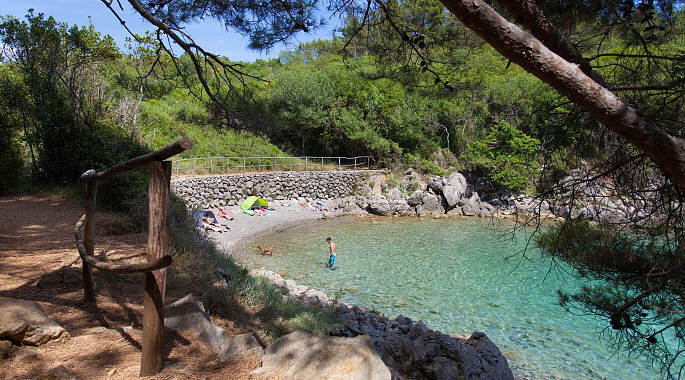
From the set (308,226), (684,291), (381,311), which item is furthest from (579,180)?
(308,226)

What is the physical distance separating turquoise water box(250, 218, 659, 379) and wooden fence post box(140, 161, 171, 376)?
3.65 metres

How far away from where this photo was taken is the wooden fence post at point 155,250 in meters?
2.11

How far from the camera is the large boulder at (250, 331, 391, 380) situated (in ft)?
7.57

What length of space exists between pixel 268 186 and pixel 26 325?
16.5m

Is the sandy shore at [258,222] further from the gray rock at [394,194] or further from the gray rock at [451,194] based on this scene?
the gray rock at [451,194]

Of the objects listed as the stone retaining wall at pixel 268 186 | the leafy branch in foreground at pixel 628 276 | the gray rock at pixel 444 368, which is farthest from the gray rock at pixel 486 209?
the leafy branch in foreground at pixel 628 276

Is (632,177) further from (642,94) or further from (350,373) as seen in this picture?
(350,373)

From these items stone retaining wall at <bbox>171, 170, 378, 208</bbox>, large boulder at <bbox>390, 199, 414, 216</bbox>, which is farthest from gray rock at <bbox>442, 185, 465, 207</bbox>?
stone retaining wall at <bbox>171, 170, 378, 208</bbox>

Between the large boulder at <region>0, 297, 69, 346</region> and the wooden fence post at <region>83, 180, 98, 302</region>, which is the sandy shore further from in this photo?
the large boulder at <region>0, 297, 69, 346</region>

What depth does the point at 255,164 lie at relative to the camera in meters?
20.5

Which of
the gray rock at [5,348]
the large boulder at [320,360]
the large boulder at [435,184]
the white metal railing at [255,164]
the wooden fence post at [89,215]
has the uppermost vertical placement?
the white metal railing at [255,164]

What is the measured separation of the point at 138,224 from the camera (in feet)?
22.0

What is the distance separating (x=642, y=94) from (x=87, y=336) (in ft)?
15.0

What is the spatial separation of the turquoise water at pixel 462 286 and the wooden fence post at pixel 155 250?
12.0 ft
